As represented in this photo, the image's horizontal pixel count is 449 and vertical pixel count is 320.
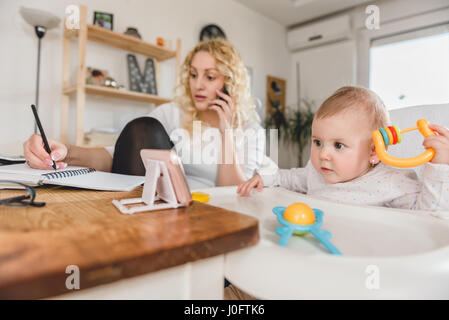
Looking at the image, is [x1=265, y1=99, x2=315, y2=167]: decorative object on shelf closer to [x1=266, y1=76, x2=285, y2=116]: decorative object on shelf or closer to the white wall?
[x1=266, y1=76, x2=285, y2=116]: decorative object on shelf

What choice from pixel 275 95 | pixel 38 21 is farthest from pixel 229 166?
pixel 275 95

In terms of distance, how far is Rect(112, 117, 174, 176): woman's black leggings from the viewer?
3.14ft

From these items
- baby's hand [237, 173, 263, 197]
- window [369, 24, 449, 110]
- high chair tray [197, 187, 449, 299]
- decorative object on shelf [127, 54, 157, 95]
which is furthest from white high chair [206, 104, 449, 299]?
window [369, 24, 449, 110]

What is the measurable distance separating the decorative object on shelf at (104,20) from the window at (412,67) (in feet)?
8.99

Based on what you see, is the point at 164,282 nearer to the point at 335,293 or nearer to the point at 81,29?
the point at 335,293

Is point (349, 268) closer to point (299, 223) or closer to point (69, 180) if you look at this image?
point (299, 223)

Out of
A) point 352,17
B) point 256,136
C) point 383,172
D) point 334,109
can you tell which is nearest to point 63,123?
point 256,136

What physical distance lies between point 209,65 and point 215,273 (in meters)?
1.20

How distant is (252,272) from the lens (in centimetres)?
33

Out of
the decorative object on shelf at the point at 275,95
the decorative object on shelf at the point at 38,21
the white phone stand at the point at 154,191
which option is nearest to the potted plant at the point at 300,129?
the decorative object on shelf at the point at 275,95

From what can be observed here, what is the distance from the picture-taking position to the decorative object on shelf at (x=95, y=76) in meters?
2.07

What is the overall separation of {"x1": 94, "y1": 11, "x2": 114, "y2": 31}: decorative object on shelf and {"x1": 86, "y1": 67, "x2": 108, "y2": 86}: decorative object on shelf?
326mm

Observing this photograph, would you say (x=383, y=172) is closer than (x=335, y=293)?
No

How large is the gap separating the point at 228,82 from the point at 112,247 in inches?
48.9
